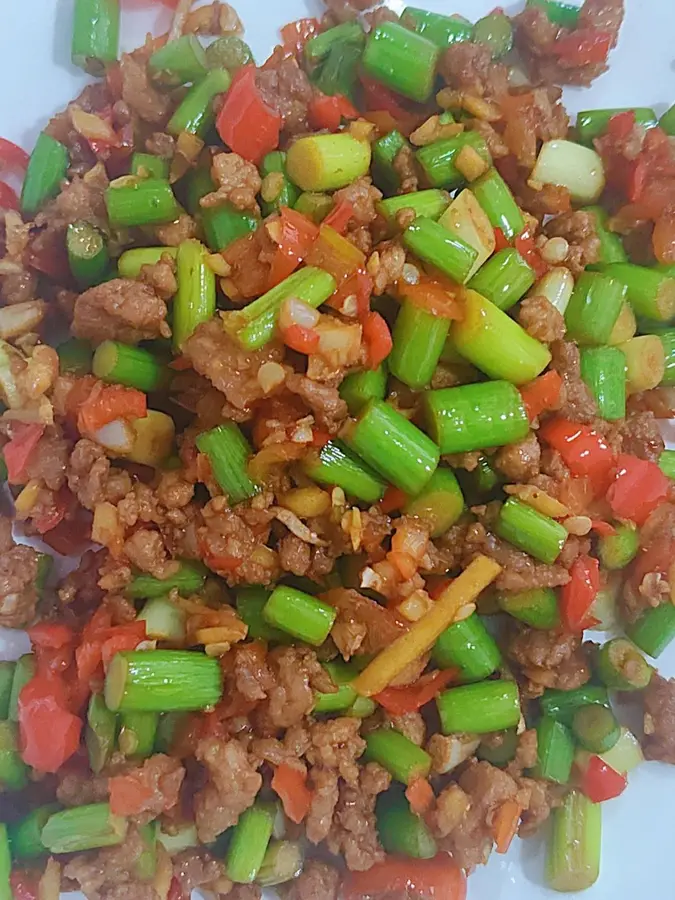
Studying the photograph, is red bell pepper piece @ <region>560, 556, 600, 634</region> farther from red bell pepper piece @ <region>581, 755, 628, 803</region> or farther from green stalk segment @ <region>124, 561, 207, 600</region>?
green stalk segment @ <region>124, 561, 207, 600</region>

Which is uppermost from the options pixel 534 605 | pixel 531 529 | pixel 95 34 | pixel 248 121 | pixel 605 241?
pixel 95 34

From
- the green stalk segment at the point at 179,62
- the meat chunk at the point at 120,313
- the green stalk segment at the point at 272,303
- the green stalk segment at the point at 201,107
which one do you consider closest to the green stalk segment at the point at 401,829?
the green stalk segment at the point at 272,303

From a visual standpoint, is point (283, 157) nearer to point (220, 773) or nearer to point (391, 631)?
point (391, 631)

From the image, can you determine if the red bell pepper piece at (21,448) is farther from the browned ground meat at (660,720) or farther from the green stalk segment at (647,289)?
the browned ground meat at (660,720)

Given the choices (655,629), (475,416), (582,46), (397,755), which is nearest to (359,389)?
(475,416)

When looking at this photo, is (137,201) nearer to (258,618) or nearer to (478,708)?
(258,618)
